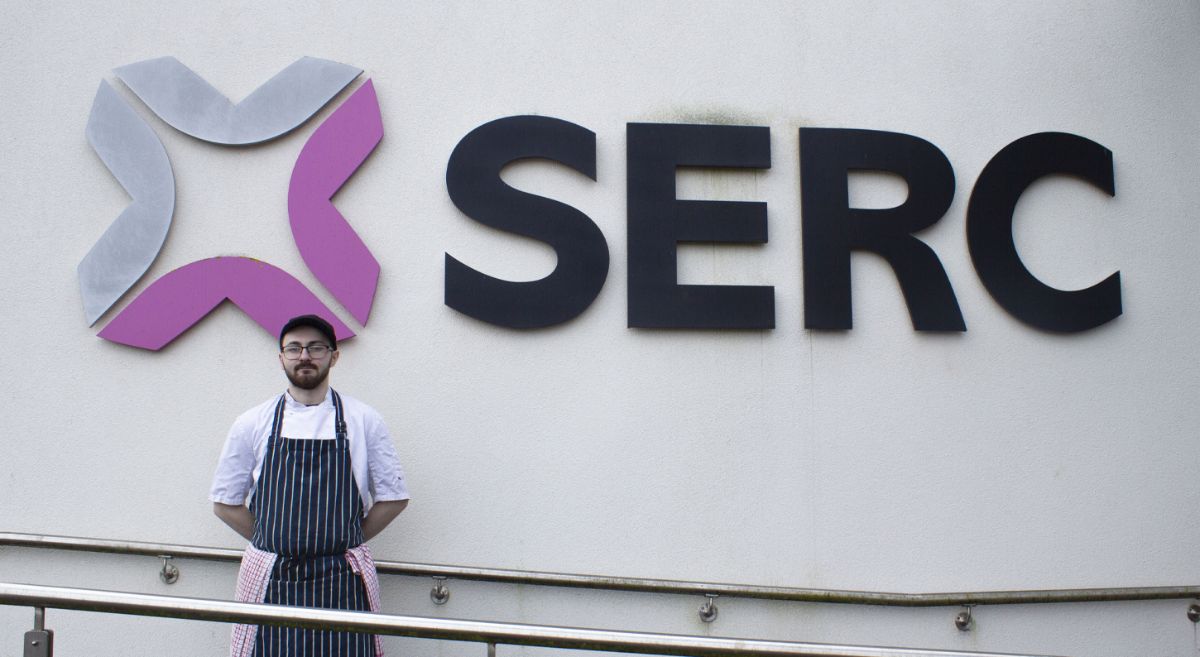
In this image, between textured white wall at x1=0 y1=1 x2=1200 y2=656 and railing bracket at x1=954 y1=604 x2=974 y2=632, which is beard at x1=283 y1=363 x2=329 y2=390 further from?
railing bracket at x1=954 y1=604 x2=974 y2=632

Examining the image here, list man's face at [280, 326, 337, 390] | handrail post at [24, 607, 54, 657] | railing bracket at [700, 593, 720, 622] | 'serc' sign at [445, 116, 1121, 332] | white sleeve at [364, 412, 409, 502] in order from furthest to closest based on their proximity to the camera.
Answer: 'serc' sign at [445, 116, 1121, 332] < railing bracket at [700, 593, 720, 622] < white sleeve at [364, 412, 409, 502] < man's face at [280, 326, 337, 390] < handrail post at [24, 607, 54, 657]

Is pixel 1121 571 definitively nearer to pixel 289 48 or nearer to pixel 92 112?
pixel 289 48

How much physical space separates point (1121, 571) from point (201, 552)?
3.27m

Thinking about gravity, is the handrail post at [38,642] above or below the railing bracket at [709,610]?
above

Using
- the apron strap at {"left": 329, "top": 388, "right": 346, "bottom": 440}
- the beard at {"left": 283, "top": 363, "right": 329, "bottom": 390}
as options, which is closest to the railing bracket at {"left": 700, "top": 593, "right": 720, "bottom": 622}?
the apron strap at {"left": 329, "top": 388, "right": 346, "bottom": 440}

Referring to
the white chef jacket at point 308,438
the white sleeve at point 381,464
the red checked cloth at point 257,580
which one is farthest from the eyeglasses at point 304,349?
the red checked cloth at point 257,580

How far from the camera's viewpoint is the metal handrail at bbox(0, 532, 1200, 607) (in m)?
2.97

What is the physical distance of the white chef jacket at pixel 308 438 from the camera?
2637 mm

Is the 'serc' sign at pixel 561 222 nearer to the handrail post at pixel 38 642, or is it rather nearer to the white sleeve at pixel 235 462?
the white sleeve at pixel 235 462

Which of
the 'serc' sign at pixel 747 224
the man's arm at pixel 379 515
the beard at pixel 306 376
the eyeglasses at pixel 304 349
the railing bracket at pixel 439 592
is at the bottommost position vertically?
the railing bracket at pixel 439 592

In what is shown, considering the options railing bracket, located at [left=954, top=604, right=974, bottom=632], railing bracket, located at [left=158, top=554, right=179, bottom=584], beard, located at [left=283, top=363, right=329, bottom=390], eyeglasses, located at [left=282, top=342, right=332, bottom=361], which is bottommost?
railing bracket, located at [left=954, top=604, right=974, bottom=632]

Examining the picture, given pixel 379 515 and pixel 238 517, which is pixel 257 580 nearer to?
pixel 238 517

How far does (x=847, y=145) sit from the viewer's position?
3340mm

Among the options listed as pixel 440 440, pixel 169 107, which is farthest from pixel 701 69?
pixel 169 107
